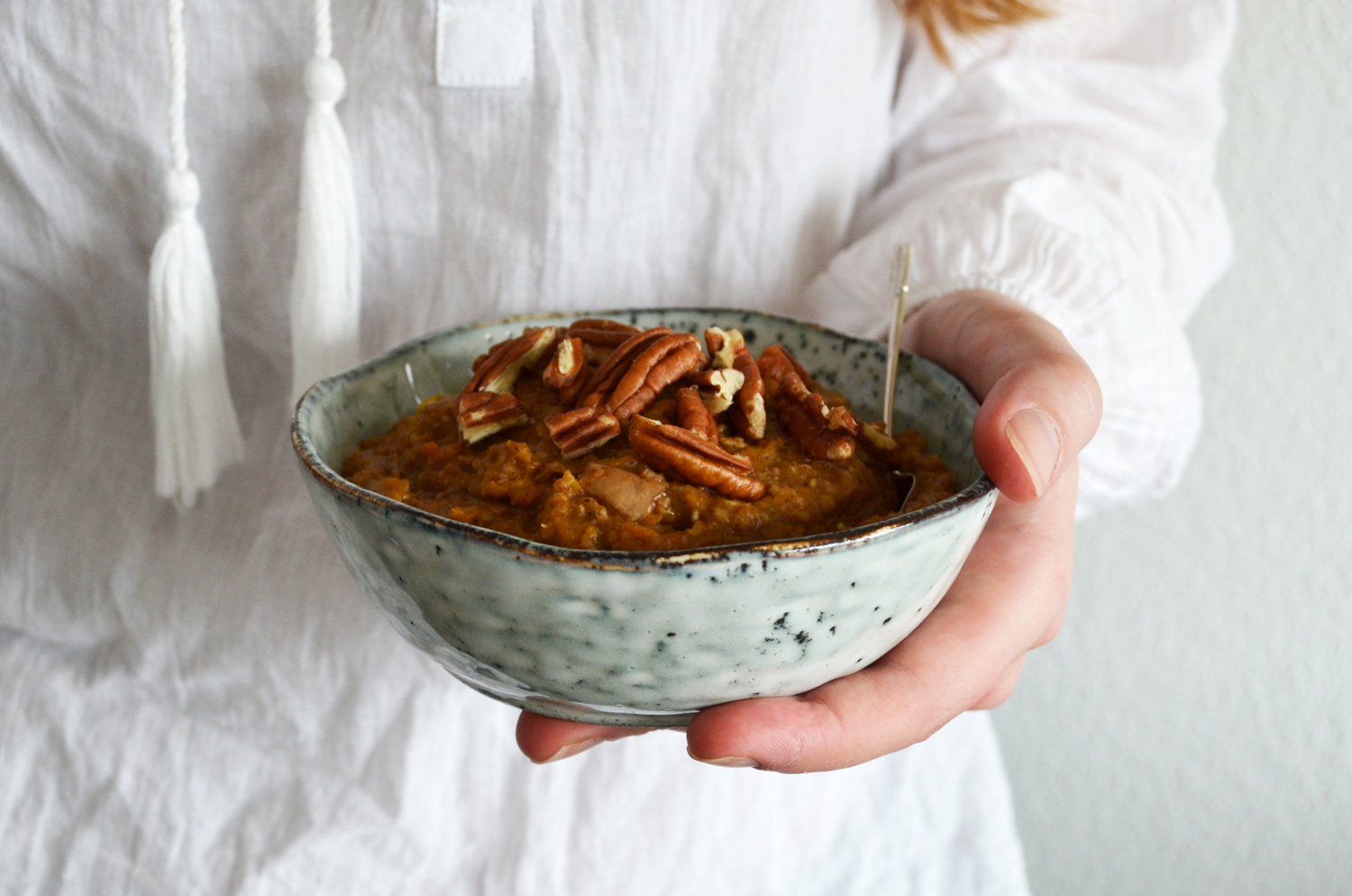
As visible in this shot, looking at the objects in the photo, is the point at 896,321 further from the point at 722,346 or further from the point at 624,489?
the point at 624,489

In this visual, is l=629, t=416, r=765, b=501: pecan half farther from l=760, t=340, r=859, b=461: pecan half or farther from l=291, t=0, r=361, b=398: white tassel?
l=291, t=0, r=361, b=398: white tassel

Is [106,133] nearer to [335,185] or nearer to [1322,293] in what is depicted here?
[335,185]

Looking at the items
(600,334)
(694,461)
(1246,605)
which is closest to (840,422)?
(694,461)

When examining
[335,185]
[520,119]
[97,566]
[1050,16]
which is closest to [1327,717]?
[1050,16]

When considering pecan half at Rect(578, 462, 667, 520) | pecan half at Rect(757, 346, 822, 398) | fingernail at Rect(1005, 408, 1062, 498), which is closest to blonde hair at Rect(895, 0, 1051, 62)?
pecan half at Rect(757, 346, 822, 398)

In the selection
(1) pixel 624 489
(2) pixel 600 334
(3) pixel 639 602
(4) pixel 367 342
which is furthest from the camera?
(4) pixel 367 342

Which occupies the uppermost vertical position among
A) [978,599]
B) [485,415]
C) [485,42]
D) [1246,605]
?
[485,42]
